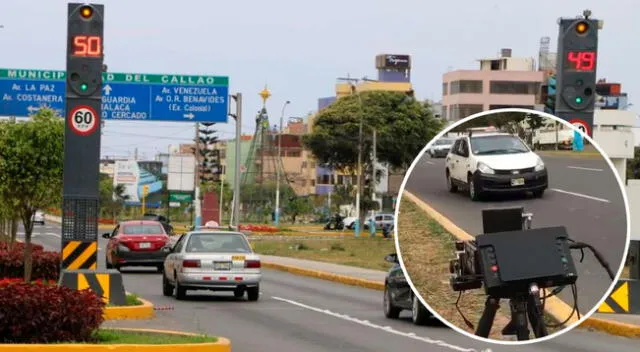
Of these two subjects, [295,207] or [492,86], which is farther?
[492,86]

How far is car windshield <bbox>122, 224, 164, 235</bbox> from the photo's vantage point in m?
34.8

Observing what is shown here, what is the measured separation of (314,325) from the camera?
63.0 ft

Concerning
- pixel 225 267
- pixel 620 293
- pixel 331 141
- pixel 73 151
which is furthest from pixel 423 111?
pixel 331 141

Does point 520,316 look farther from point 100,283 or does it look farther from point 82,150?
point 100,283

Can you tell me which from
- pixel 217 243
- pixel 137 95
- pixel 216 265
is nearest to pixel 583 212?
pixel 216 265

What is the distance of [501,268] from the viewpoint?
2.45m

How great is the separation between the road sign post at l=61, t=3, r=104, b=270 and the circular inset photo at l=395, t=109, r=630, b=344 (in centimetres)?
1416

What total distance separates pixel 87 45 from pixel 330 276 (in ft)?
58.4

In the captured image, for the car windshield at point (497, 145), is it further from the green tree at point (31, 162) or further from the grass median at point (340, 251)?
the grass median at point (340, 251)

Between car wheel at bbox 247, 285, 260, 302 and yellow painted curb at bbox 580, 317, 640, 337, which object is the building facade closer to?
car wheel at bbox 247, 285, 260, 302

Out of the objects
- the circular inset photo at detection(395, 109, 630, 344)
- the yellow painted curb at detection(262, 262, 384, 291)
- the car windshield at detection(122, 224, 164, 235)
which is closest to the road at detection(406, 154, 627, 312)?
the circular inset photo at detection(395, 109, 630, 344)

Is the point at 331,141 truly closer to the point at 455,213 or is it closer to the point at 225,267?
the point at 225,267

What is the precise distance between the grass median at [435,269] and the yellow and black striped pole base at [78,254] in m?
15.3

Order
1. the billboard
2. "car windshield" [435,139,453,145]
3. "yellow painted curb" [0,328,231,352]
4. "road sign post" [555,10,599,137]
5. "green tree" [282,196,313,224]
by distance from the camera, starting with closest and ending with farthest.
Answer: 1. "car windshield" [435,139,453,145]
2. "yellow painted curb" [0,328,231,352]
3. "road sign post" [555,10,599,137]
4. "green tree" [282,196,313,224]
5. the billboard
